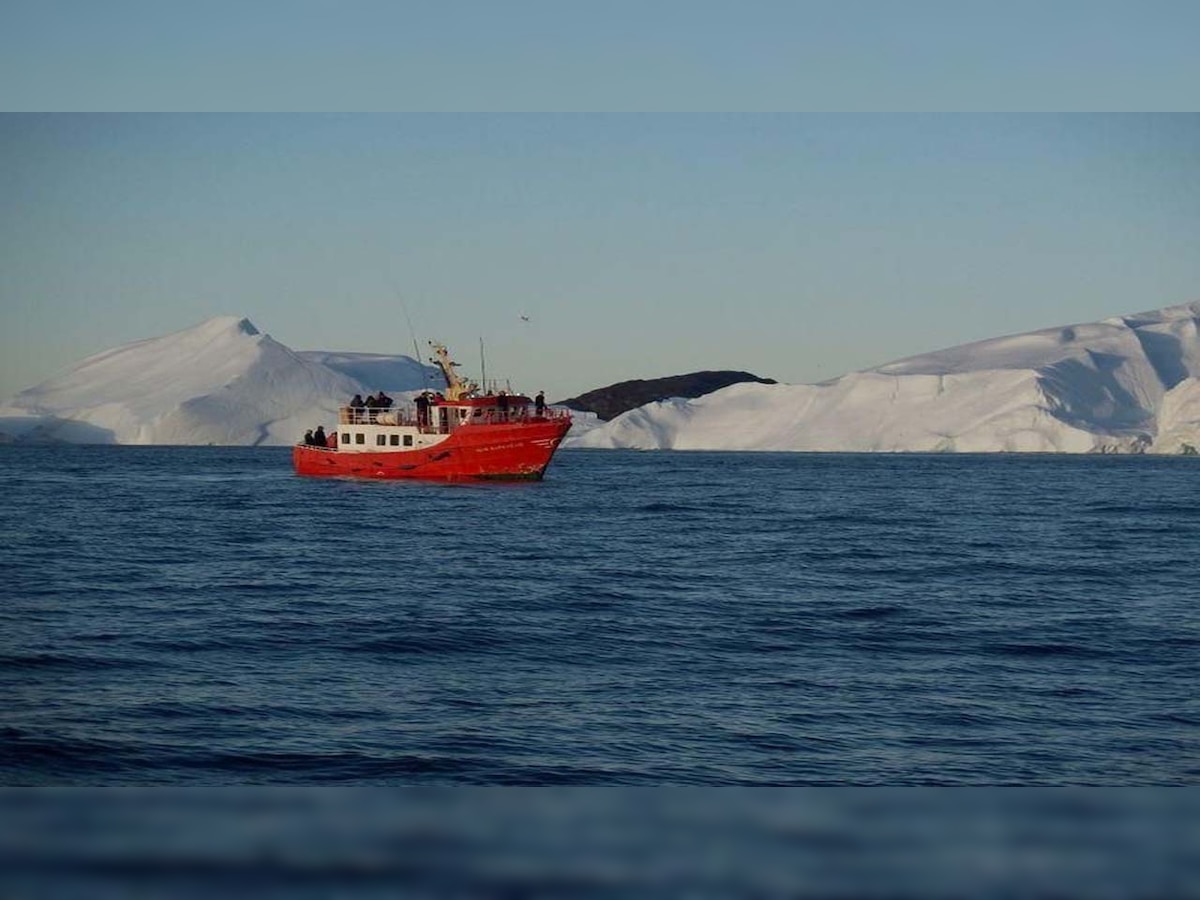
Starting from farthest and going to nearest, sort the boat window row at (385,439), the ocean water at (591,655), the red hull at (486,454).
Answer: the boat window row at (385,439)
the red hull at (486,454)
the ocean water at (591,655)

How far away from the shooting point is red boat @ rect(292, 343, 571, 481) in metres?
33.3

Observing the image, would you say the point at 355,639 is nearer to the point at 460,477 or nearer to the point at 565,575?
the point at 565,575

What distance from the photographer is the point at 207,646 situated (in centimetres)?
862

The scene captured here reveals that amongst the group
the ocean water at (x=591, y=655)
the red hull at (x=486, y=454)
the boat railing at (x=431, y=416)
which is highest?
the boat railing at (x=431, y=416)

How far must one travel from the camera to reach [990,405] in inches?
3071

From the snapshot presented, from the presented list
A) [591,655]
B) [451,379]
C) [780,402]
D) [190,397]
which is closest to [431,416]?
[451,379]

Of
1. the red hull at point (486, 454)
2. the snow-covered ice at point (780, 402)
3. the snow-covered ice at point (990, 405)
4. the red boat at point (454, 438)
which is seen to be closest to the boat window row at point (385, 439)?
the red boat at point (454, 438)

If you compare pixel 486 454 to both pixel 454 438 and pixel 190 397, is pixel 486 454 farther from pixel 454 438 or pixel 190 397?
pixel 190 397

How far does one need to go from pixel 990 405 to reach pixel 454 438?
51.2 m

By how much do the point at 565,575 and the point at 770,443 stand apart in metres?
75.0

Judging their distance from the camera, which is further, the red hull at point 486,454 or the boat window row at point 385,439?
the boat window row at point 385,439

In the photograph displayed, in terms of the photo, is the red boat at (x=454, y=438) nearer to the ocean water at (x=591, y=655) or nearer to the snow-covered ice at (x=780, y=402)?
the ocean water at (x=591, y=655)

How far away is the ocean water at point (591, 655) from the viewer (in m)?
5.56

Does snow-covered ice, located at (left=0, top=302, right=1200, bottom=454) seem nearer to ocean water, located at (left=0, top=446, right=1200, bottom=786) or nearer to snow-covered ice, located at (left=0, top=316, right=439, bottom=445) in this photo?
snow-covered ice, located at (left=0, top=316, right=439, bottom=445)
